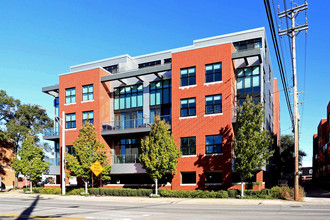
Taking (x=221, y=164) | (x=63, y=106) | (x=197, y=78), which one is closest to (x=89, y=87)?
(x=63, y=106)

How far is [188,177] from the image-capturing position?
101 ft

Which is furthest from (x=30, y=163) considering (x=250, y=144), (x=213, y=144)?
(x=250, y=144)

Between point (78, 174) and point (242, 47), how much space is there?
834 inches

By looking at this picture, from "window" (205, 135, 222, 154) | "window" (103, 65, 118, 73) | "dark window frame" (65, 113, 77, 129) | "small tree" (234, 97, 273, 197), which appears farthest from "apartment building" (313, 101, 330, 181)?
"dark window frame" (65, 113, 77, 129)

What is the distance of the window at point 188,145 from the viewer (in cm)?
3003

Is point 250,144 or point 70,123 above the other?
point 70,123

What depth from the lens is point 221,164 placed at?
93.1 ft

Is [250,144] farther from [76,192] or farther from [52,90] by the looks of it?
[52,90]

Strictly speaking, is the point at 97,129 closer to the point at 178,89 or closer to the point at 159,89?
the point at 159,89

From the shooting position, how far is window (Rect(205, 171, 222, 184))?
97.8 ft

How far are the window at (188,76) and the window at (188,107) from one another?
5.42ft

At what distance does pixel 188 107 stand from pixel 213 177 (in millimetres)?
6970

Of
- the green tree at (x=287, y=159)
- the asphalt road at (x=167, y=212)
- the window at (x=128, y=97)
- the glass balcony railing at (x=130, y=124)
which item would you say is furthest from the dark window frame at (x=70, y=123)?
the green tree at (x=287, y=159)

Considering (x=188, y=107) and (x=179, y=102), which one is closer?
(x=188, y=107)
